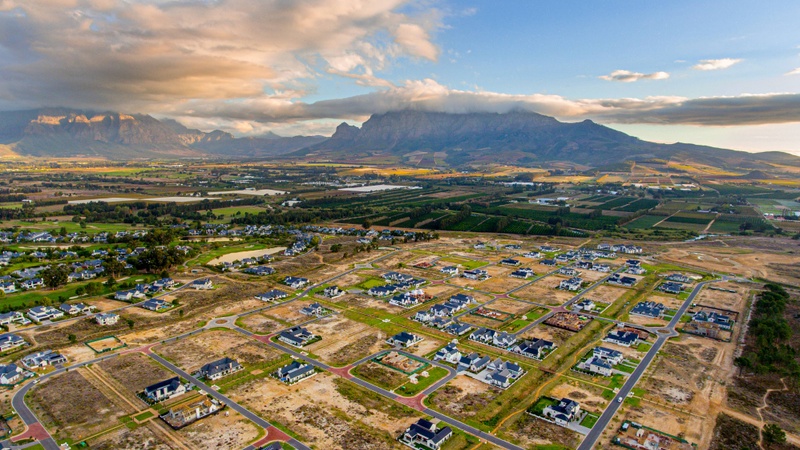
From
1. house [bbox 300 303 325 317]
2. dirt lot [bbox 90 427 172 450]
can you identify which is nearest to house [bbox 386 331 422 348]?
house [bbox 300 303 325 317]

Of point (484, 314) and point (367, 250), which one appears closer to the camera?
point (484, 314)

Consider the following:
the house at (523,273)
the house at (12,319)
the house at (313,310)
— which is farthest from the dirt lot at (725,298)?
the house at (12,319)

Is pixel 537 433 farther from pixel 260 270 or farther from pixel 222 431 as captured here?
pixel 260 270

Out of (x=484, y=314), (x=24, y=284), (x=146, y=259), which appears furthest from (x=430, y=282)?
(x=24, y=284)

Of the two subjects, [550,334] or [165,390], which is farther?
[550,334]

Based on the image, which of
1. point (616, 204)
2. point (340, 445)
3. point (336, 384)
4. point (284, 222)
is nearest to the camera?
point (340, 445)

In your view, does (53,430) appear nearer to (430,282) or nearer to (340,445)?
(340,445)

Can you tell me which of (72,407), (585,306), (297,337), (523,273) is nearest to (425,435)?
(297,337)

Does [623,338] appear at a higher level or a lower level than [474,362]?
lower
